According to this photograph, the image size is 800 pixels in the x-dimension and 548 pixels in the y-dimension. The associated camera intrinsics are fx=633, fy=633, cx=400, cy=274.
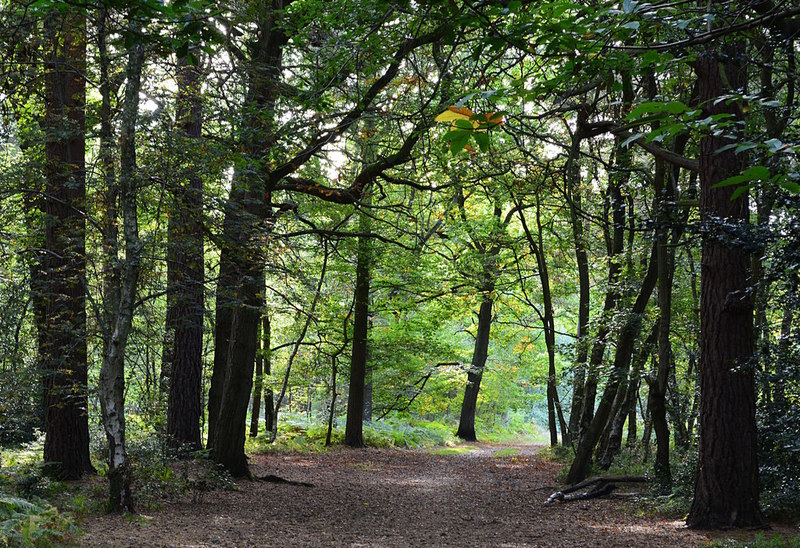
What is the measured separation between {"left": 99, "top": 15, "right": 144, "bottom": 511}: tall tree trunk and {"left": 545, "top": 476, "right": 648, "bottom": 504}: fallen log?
242 inches

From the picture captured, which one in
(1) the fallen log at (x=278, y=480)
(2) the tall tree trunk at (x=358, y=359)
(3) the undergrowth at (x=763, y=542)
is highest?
(2) the tall tree trunk at (x=358, y=359)

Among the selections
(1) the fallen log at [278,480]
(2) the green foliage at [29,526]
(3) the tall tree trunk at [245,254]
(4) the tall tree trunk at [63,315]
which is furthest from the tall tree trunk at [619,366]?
(4) the tall tree trunk at [63,315]

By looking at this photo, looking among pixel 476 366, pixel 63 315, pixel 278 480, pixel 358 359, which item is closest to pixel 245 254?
pixel 63 315

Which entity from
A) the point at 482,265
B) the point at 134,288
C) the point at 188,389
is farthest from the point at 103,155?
the point at 482,265

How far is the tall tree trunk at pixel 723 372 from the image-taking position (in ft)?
22.7

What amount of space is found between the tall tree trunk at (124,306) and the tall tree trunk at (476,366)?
14.6 meters

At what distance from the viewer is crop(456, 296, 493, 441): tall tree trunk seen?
871 inches

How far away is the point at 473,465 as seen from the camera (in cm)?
1611

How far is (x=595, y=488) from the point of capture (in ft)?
32.9

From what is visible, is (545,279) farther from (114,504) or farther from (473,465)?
(114,504)

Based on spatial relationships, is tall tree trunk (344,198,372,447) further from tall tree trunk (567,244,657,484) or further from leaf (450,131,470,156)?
leaf (450,131,470,156)

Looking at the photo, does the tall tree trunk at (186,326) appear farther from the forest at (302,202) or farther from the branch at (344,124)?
the branch at (344,124)

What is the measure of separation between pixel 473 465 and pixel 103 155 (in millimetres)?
12152

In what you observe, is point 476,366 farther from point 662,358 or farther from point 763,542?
point 763,542
